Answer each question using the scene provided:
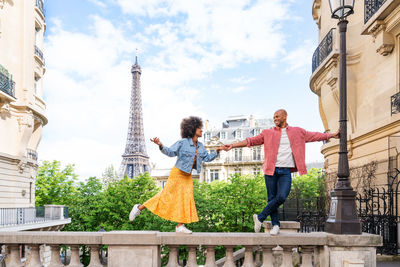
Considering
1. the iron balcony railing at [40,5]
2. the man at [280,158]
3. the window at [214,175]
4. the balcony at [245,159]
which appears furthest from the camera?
the window at [214,175]

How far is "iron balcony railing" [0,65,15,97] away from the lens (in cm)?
2225

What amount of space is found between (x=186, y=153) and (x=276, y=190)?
171cm

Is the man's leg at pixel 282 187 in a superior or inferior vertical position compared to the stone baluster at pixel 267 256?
superior

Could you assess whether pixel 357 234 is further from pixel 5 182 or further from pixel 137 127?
pixel 137 127

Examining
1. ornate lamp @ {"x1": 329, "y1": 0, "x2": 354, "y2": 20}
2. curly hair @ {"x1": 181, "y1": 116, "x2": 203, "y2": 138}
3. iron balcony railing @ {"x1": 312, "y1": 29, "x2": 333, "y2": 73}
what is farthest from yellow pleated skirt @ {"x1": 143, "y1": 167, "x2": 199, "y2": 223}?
iron balcony railing @ {"x1": 312, "y1": 29, "x2": 333, "y2": 73}

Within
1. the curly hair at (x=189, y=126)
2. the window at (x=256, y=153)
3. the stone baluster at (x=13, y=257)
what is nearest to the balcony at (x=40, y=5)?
the curly hair at (x=189, y=126)

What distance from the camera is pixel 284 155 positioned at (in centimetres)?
644

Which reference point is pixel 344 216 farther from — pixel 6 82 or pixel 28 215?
pixel 28 215

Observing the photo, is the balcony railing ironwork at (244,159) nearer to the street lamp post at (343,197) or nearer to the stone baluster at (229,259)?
the street lamp post at (343,197)

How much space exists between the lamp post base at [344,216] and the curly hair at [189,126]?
2647 mm

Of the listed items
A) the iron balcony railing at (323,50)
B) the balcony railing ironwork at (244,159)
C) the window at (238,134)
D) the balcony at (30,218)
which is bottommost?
the balcony at (30,218)

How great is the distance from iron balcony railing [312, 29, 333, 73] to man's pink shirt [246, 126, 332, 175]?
11.3 m

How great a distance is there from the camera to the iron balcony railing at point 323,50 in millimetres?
16636

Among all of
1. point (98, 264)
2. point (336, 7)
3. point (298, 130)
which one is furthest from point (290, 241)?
point (336, 7)
